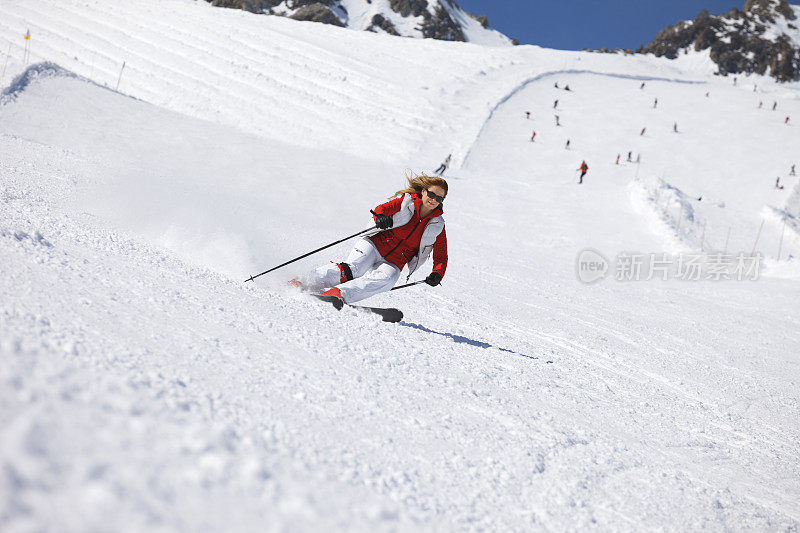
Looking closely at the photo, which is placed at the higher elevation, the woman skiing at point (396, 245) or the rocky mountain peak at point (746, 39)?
the rocky mountain peak at point (746, 39)

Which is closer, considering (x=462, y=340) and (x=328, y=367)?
(x=328, y=367)

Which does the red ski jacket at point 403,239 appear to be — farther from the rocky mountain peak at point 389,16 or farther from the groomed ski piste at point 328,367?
the rocky mountain peak at point 389,16

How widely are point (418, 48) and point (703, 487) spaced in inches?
1950

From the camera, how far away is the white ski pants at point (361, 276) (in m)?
4.81

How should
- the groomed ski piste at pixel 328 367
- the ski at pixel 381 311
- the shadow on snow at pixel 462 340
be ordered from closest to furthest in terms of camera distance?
the groomed ski piste at pixel 328 367 < the ski at pixel 381 311 < the shadow on snow at pixel 462 340

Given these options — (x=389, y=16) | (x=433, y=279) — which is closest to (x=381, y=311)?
(x=433, y=279)

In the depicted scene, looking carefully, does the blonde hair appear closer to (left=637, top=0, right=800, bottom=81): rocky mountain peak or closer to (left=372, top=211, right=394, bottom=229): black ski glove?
(left=372, top=211, right=394, bottom=229): black ski glove

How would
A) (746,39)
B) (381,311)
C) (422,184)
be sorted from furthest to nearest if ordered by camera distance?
(746,39)
(422,184)
(381,311)

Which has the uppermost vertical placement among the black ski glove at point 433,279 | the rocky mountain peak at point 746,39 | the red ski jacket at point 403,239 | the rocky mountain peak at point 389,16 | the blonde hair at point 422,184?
the rocky mountain peak at point 746,39

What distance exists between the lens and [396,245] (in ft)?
17.2

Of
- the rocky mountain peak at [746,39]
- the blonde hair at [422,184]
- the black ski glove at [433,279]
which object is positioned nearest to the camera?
the black ski glove at [433,279]

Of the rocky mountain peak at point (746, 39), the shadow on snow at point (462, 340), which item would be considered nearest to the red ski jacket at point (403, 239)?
the shadow on snow at point (462, 340)

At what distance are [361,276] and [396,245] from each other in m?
0.48

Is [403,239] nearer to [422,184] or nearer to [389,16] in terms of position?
[422,184]
